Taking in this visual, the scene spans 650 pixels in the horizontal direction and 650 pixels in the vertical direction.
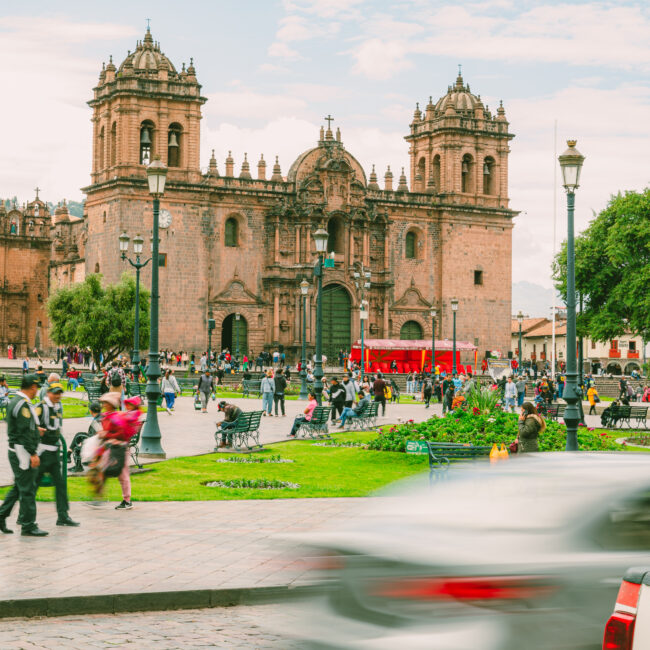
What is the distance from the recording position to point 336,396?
25750mm

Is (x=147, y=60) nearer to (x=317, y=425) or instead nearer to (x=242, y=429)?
(x=317, y=425)

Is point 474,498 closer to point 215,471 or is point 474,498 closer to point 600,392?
point 215,471

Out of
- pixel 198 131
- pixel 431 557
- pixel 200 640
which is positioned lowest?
pixel 200 640

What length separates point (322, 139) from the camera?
6200 centimetres

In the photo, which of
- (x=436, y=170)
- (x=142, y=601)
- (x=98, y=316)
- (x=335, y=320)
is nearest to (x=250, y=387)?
(x=98, y=316)

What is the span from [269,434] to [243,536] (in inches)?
511

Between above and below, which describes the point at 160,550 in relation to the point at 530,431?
below

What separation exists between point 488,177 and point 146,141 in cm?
2413

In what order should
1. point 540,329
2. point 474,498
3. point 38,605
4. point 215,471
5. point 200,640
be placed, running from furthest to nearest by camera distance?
point 540,329
point 215,471
point 38,605
point 200,640
point 474,498

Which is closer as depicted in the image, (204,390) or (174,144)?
(204,390)

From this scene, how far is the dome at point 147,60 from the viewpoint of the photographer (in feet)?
185

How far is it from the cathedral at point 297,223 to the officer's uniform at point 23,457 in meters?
43.9

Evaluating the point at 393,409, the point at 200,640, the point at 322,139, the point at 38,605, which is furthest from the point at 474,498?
the point at 322,139

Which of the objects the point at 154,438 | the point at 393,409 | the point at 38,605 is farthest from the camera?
the point at 393,409
